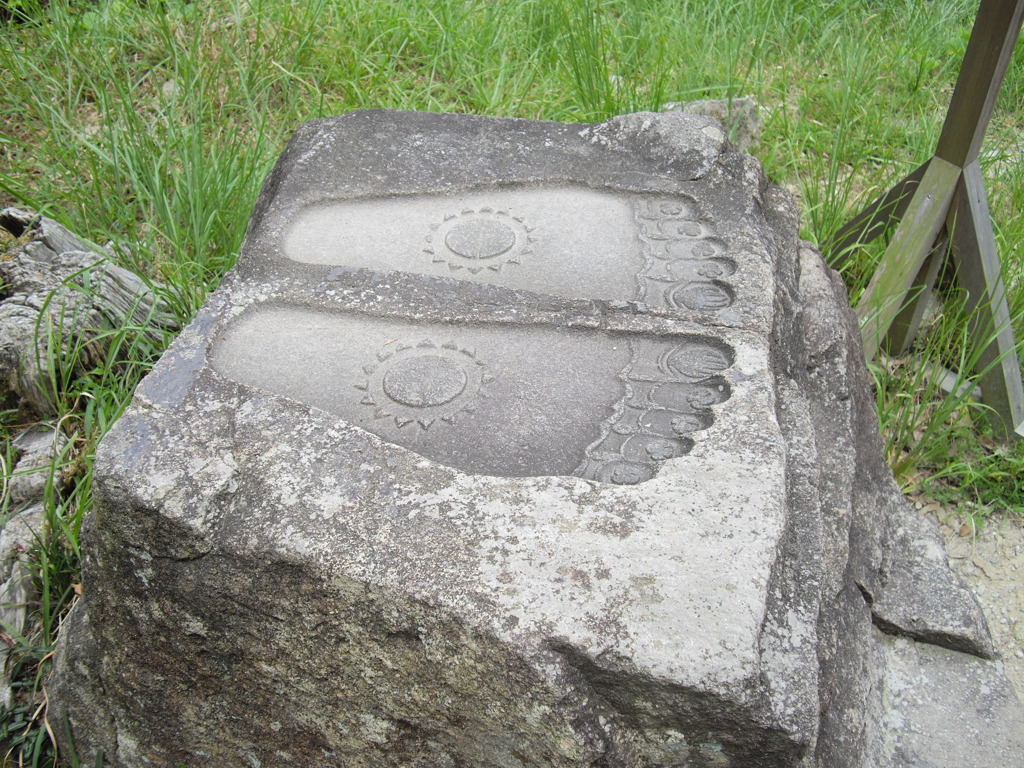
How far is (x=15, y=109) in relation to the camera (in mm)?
2697

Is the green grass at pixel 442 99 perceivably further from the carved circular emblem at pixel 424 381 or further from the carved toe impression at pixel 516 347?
the carved circular emblem at pixel 424 381

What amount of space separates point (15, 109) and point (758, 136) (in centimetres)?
216

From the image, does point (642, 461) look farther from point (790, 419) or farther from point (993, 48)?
point (993, 48)

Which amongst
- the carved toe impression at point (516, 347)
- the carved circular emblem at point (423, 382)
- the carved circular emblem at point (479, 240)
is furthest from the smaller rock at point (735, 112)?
the carved circular emblem at point (423, 382)

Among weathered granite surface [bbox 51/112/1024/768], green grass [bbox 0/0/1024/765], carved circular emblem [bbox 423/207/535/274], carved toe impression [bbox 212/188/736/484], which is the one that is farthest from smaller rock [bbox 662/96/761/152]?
carved circular emblem [bbox 423/207/535/274]

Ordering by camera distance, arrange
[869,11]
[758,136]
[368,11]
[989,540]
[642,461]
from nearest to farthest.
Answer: [642,461]
[989,540]
[758,136]
[368,11]
[869,11]

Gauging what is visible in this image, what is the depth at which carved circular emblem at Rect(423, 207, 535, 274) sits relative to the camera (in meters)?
1.84

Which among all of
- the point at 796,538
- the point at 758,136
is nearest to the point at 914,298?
the point at 758,136

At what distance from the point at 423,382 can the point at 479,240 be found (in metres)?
0.43

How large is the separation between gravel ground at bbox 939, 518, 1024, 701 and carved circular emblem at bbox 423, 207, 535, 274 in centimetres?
120

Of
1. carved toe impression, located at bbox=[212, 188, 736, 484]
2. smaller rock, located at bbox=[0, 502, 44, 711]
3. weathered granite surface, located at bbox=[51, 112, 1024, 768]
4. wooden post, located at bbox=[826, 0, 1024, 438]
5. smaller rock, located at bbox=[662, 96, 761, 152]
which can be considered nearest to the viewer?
weathered granite surface, located at bbox=[51, 112, 1024, 768]

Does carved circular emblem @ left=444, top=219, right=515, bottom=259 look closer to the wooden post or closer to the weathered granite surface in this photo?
the weathered granite surface

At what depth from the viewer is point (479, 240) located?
1.88 m

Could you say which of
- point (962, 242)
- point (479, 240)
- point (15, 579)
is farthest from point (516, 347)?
point (962, 242)
